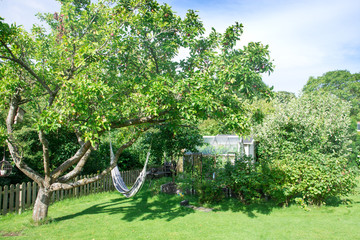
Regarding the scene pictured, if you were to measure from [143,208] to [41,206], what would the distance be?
288cm

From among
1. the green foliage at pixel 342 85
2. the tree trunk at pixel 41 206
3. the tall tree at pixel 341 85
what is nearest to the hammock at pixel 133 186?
the tree trunk at pixel 41 206

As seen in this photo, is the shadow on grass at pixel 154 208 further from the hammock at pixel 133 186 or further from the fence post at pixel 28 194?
the fence post at pixel 28 194

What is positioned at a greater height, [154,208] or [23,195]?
[23,195]

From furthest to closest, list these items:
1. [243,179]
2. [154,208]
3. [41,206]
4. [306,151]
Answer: [306,151]
[154,208]
[243,179]
[41,206]

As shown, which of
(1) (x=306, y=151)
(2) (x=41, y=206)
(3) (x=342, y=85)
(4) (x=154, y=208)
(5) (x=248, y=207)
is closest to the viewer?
(2) (x=41, y=206)

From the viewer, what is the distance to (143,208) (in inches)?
311

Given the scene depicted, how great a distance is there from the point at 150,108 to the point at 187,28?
2.83m

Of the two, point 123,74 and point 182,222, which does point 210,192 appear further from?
point 123,74

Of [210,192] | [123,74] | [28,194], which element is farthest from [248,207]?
[28,194]

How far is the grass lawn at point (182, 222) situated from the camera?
5.47m

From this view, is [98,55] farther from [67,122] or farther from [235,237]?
[235,237]

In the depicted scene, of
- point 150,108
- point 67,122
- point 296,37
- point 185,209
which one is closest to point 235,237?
point 185,209

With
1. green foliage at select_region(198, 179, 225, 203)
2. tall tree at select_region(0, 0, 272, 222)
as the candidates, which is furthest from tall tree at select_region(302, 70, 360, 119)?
tall tree at select_region(0, 0, 272, 222)

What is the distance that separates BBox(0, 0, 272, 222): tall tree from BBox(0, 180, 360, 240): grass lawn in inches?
37.4
